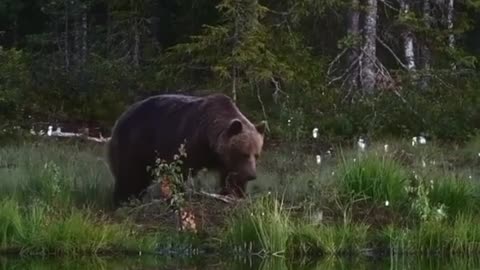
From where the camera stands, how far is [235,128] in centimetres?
1430

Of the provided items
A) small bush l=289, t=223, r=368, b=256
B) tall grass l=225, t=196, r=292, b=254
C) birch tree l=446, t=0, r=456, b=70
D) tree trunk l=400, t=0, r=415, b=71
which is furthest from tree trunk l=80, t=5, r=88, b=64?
small bush l=289, t=223, r=368, b=256

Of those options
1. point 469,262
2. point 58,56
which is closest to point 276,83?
point 58,56

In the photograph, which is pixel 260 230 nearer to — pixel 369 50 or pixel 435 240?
pixel 435 240

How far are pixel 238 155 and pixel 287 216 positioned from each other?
4.13 feet

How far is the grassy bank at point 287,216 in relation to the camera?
43.5 feet

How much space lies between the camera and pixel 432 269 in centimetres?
1232

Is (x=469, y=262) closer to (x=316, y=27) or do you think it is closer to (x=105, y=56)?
(x=316, y=27)

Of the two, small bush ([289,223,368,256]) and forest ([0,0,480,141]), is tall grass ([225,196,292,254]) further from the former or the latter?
forest ([0,0,480,141])

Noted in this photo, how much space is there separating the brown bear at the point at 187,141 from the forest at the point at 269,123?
1.15 feet

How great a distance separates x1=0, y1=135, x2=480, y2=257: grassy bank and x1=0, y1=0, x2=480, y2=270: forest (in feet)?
0.08

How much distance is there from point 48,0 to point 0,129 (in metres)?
10.6

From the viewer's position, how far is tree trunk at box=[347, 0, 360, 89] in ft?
85.1

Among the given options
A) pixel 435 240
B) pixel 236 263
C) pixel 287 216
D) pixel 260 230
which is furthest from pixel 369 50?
pixel 236 263

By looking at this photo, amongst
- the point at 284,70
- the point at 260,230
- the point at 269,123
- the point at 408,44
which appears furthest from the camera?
the point at 408,44
